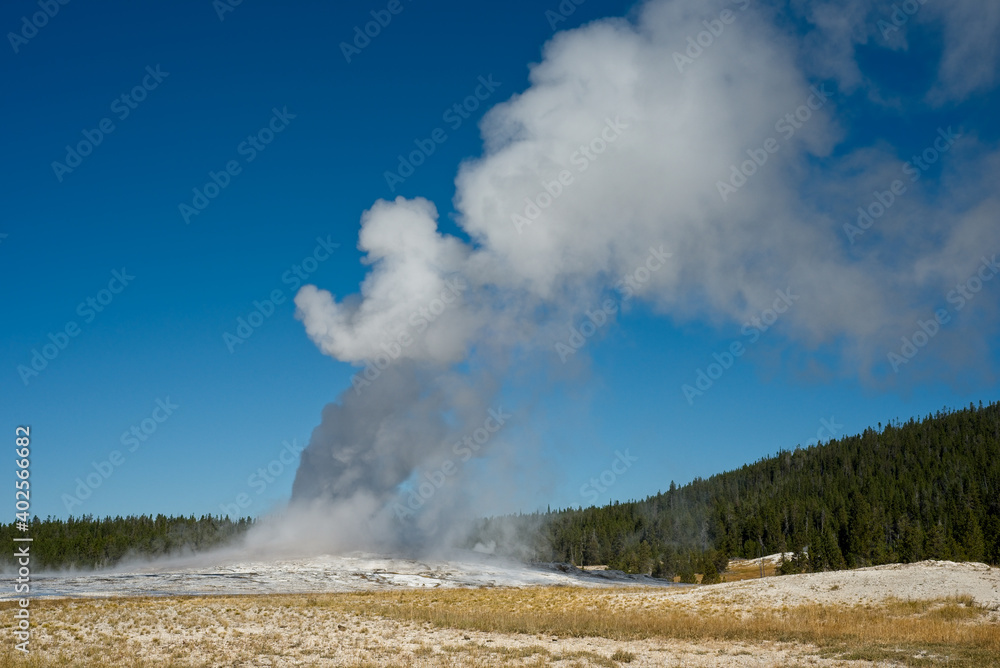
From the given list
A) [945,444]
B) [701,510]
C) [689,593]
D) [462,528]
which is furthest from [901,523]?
[689,593]

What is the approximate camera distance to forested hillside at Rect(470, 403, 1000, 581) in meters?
117

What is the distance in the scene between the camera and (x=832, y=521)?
5655 inches

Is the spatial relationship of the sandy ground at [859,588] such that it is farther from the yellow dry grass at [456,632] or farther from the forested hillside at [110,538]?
the forested hillside at [110,538]

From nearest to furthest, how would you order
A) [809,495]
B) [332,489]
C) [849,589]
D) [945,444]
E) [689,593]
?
[849,589], [689,593], [332,489], [809,495], [945,444]

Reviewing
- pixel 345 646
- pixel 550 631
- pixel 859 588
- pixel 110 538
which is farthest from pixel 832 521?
pixel 110 538

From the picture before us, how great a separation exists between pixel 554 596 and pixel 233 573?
40358mm

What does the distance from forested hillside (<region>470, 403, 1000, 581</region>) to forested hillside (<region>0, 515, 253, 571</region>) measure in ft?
207

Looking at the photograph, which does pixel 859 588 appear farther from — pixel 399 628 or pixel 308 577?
pixel 308 577

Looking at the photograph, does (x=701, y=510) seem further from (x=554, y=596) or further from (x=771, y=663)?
(x=771, y=663)

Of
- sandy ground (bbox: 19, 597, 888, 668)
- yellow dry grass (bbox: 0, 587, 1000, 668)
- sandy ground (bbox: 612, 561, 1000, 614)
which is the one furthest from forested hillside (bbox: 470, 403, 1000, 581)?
sandy ground (bbox: 19, 597, 888, 668)

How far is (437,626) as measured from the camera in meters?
35.6

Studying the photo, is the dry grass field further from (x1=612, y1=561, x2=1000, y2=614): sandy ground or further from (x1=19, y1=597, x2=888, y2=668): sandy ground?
(x1=612, y1=561, x2=1000, y2=614): sandy ground

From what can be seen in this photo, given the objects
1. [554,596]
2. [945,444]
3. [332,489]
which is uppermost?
[945,444]

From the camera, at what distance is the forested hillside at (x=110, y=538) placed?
131 metres
